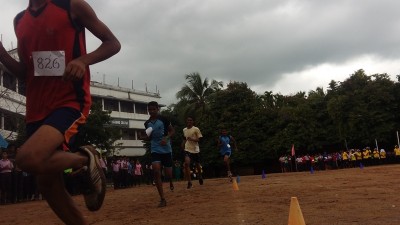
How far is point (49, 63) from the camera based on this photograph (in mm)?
3146

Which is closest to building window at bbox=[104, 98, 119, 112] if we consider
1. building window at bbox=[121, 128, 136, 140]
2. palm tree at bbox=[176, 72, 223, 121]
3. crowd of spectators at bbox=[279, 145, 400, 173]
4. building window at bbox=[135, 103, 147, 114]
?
building window at bbox=[121, 128, 136, 140]

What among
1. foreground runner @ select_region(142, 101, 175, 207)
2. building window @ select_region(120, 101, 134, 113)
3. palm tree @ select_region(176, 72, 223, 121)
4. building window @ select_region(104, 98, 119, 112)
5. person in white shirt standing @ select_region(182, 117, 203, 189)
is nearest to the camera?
foreground runner @ select_region(142, 101, 175, 207)

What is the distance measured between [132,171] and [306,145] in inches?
787

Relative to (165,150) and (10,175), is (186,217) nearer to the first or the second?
(165,150)

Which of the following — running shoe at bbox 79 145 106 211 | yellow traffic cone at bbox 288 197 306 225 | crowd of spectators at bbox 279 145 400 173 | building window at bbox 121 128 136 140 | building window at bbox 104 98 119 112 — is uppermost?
building window at bbox 104 98 119 112

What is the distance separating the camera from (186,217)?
582 cm

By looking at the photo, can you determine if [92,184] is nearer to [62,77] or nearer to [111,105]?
[62,77]

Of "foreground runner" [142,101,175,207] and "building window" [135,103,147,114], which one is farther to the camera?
"building window" [135,103,147,114]

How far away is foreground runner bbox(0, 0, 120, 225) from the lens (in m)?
3.09

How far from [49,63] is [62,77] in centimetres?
23

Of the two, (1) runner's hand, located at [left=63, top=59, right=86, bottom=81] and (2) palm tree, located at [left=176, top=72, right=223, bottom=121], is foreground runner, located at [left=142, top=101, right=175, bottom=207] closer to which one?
(1) runner's hand, located at [left=63, top=59, right=86, bottom=81]

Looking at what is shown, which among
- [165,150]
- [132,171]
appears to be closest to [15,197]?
[165,150]

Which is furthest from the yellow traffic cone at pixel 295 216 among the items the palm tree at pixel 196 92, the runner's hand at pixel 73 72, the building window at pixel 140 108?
the building window at pixel 140 108

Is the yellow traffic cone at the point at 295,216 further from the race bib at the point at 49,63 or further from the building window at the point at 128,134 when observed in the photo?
the building window at the point at 128,134
